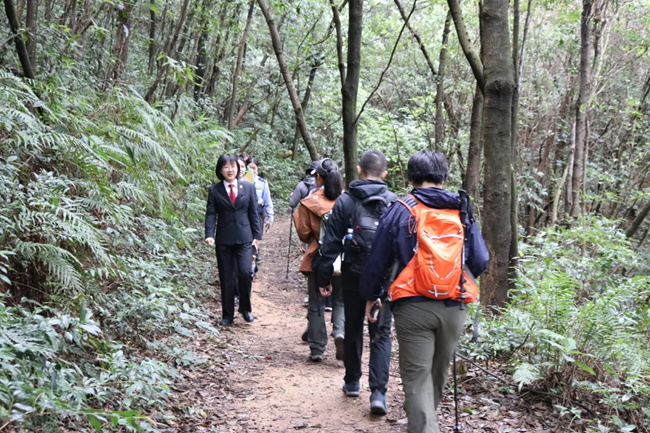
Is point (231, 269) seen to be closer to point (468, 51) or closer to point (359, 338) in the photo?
point (359, 338)

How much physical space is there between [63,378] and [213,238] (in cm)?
444

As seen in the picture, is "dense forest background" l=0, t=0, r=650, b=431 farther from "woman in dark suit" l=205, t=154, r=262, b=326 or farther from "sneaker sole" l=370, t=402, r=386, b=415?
"sneaker sole" l=370, t=402, r=386, b=415

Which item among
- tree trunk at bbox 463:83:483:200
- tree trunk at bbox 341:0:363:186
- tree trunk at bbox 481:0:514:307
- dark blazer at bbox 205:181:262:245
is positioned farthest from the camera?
tree trunk at bbox 463:83:483:200

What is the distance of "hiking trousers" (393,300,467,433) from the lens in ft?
12.4

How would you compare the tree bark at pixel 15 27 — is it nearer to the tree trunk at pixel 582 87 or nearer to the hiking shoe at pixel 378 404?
the hiking shoe at pixel 378 404

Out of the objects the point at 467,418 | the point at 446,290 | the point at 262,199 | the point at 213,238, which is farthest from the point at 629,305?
the point at 262,199

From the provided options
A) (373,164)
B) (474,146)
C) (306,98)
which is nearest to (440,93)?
(474,146)

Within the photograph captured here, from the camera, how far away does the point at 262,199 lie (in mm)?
11148

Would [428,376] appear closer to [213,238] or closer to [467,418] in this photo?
[467,418]

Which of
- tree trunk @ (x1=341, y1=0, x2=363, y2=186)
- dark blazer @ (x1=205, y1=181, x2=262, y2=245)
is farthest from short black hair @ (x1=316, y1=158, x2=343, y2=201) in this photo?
tree trunk @ (x1=341, y1=0, x2=363, y2=186)

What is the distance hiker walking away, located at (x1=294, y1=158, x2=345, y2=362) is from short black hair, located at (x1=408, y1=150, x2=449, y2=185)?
7.64 feet

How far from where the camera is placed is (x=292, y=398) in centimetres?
548

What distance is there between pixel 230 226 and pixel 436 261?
4.65 meters

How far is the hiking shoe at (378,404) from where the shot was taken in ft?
15.9
